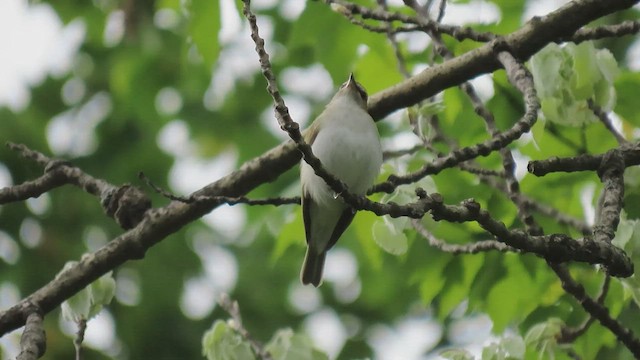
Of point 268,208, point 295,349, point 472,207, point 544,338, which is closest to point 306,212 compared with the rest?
point 295,349

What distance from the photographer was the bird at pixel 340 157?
3891mm

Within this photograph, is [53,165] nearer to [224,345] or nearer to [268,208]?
[224,345]

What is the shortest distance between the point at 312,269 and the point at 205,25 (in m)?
1.26

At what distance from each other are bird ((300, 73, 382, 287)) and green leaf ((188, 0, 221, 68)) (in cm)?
63

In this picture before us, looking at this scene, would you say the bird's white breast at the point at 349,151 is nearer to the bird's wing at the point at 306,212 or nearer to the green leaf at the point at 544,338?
the bird's wing at the point at 306,212

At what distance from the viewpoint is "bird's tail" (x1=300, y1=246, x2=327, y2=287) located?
461 cm

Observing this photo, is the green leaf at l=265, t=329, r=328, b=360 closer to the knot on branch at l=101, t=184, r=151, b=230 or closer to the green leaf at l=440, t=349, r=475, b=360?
the green leaf at l=440, t=349, r=475, b=360

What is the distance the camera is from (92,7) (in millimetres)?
7867

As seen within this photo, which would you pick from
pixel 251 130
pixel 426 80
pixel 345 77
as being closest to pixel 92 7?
pixel 251 130

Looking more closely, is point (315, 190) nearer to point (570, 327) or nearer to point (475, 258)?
point (475, 258)

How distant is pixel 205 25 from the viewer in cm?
437

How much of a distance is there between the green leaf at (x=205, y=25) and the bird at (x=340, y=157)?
63 cm

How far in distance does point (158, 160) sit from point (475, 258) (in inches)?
187

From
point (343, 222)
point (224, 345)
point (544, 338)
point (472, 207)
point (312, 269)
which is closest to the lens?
point (472, 207)
